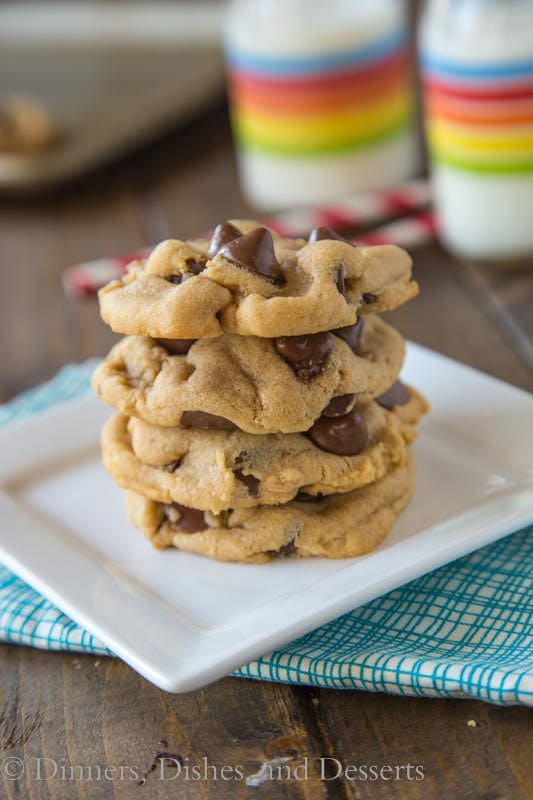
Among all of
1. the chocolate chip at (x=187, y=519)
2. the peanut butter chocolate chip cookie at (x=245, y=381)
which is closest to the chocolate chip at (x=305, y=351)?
the peanut butter chocolate chip cookie at (x=245, y=381)

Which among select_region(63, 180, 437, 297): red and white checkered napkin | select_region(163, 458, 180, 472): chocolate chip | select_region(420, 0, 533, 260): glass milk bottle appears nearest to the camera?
select_region(163, 458, 180, 472): chocolate chip

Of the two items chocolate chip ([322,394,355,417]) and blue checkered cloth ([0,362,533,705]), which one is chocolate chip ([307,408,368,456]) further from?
blue checkered cloth ([0,362,533,705])

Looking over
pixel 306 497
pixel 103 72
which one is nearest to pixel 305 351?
pixel 306 497

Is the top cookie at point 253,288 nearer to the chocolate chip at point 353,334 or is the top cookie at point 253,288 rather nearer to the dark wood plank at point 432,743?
the chocolate chip at point 353,334

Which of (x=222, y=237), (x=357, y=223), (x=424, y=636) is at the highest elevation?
(x=222, y=237)

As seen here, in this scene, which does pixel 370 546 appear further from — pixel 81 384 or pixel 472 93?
pixel 472 93

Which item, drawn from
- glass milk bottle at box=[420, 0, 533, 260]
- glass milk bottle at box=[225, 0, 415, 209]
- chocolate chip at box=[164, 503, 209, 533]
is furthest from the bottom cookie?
glass milk bottle at box=[225, 0, 415, 209]

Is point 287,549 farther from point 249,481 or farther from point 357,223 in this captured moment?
point 357,223
